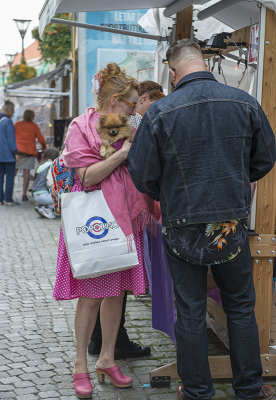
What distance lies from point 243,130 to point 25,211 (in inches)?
359

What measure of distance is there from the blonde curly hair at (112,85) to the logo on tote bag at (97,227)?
0.66 metres

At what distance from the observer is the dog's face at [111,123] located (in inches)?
128

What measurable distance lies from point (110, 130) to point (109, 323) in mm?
1128

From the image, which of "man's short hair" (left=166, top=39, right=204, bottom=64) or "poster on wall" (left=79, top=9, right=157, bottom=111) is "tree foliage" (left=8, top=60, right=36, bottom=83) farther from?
"man's short hair" (left=166, top=39, right=204, bottom=64)

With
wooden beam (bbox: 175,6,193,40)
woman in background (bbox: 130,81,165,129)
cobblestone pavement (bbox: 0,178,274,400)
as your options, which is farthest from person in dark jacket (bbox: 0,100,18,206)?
woman in background (bbox: 130,81,165,129)

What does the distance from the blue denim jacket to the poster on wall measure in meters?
7.26

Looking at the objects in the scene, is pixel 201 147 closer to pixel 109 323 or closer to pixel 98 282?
pixel 98 282

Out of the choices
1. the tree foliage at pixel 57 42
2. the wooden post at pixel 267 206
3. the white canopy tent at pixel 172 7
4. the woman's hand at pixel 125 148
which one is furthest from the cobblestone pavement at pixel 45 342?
the tree foliage at pixel 57 42

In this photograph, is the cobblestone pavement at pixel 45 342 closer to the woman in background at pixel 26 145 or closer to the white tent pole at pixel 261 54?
the white tent pole at pixel 261 54

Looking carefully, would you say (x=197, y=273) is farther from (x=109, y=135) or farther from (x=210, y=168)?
(x=109, y=135)

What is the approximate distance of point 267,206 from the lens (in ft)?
11.5

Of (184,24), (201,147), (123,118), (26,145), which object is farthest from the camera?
(26,145)

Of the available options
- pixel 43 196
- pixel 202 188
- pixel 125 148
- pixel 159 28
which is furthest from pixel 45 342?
pixel 43 196

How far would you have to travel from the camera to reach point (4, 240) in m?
8.54
